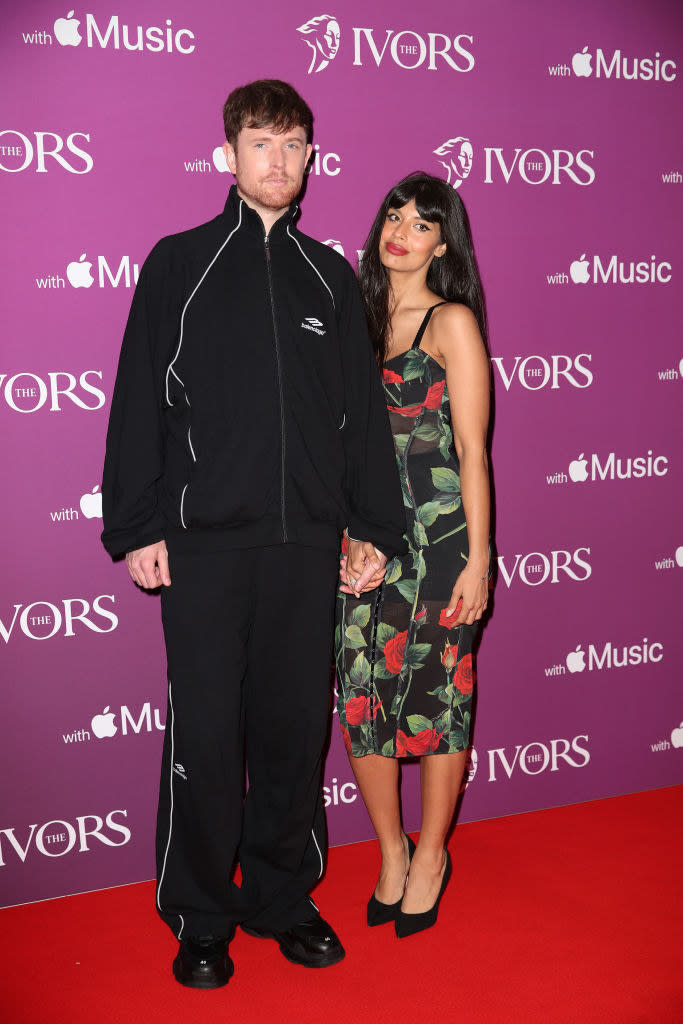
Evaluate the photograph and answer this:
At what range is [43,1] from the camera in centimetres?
208

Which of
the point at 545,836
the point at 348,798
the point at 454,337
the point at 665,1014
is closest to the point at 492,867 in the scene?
the point at 545,836

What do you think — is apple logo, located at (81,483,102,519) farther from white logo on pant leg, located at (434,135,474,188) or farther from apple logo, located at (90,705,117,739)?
white logo on pant leg, located at (434,135,474,188)

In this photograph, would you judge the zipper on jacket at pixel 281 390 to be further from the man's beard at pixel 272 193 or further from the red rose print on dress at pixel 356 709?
the red rose print on dress at pixel 356 709

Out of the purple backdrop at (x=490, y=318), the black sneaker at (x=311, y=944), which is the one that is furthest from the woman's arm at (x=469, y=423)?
the black sneaker at (x=311, y=944)

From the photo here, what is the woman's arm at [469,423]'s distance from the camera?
200cm

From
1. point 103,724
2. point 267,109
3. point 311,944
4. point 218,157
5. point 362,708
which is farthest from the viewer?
point 103,724

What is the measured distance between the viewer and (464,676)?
6.94 feet

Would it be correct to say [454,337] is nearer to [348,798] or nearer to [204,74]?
[204,74]

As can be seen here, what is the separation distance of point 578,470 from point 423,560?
2.74 feet

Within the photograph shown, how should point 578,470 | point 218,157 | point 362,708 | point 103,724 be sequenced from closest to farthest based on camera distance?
point 362,708 < point 218,157 < point 103,724 < point 578,470

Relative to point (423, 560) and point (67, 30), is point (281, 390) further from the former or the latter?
point (67, 30)

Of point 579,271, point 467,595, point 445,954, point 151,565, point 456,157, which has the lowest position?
point 445,954

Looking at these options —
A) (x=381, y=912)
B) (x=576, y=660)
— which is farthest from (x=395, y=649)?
(x=576, y=660)

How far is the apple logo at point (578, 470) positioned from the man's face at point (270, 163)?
48.6 inches
